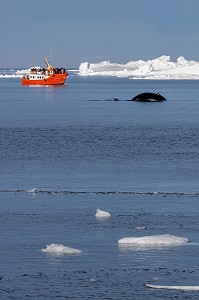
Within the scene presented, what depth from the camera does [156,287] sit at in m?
15.9

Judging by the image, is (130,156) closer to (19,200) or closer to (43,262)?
(19,200)

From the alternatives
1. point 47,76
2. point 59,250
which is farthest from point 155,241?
point 47,76

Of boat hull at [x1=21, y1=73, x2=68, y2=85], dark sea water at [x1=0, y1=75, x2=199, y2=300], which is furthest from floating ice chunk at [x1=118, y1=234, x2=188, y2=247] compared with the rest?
boat hull at [x1=21, y1=73, x2=68, y2=85]

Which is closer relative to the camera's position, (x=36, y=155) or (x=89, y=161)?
(x=89, y=161)

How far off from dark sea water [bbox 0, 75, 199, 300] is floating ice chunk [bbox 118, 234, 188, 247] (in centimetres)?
25

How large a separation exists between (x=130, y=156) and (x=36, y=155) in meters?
4.03

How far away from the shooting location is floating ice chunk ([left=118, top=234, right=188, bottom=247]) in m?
19.1

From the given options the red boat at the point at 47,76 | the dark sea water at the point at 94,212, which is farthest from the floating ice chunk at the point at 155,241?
the red boat at the point at 47,76

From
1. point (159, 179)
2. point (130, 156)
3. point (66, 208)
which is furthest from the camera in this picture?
point (130, 156)

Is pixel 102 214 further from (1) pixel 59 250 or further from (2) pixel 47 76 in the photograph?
(2) pixel 47 76

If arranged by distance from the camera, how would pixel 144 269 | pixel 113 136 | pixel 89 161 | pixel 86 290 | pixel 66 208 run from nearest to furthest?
pixel 86 290
pixel 144 269
pixel 66 208
pixel 89 161
pixel 113 136

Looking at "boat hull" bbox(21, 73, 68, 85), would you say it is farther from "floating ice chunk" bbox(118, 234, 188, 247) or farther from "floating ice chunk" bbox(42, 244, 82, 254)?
"floating ice chunk" bbox(42, 244, 82, 254)

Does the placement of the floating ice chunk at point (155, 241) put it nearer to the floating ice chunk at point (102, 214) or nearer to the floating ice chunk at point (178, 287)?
the floating ice chunk at point (102, 214)

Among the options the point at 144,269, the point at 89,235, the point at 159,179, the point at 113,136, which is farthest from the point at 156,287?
the point at 113,136
